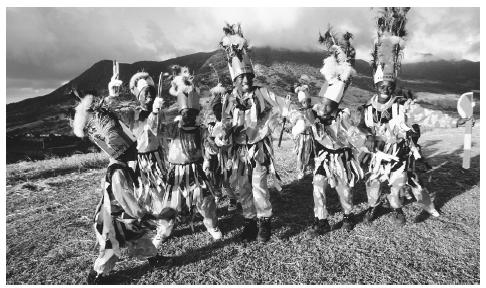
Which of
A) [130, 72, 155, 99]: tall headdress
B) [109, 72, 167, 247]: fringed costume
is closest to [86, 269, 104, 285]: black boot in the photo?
[109, 72, 167, 247]: fringed costume

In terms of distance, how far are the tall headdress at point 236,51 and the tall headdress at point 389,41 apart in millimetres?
1984

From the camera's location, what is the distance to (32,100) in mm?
112938

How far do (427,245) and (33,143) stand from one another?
3337cm

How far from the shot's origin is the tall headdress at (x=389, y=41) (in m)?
5.32

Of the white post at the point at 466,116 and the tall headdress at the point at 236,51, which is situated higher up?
the tall headdress at the point at 236,51

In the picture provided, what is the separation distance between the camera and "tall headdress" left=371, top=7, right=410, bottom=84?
210 inches

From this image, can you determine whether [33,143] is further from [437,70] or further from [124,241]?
[437,70]

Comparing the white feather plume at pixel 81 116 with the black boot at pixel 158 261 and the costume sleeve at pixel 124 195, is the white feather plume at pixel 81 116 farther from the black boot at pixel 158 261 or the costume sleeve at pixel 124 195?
the black boot at pixel 158 261

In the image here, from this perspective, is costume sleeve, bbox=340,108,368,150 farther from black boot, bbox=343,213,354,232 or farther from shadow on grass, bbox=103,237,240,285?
shadow on grass, bbox=103,237,240,285

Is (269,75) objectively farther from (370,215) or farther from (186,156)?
(186,156)

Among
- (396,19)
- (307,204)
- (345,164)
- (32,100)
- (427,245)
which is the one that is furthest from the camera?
(32,100)

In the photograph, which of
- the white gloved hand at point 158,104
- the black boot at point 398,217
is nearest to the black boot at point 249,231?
the white gloved hand at point 158,104

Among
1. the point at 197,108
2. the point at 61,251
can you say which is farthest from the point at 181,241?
the point at 197,108

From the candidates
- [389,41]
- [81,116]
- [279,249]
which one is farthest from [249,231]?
[389,41]
